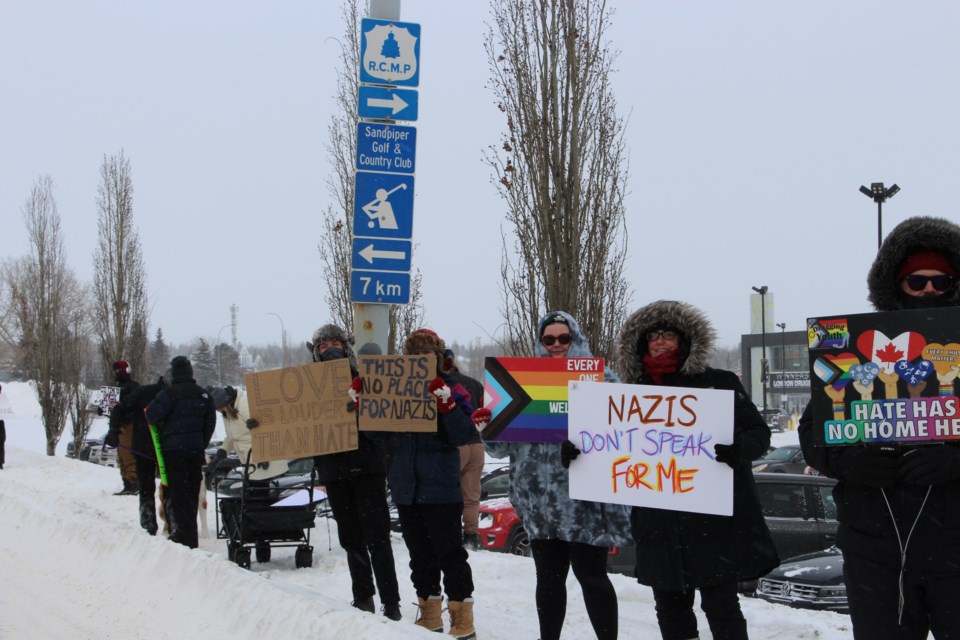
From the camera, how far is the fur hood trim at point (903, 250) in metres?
3.88

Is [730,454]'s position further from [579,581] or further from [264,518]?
[264,518]

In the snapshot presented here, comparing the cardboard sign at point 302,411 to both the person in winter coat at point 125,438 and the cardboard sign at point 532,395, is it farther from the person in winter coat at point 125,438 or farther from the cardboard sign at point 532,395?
the person in winter coat at point 125,438

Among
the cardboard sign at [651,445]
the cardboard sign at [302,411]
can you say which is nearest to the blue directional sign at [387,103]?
the cardboard sign at [302,411]

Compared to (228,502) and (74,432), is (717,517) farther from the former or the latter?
(74,432)

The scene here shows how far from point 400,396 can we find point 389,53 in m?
2.92

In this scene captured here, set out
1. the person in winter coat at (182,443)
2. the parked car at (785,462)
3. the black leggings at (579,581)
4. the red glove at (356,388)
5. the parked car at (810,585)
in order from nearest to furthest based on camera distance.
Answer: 1. the black leggings at (579,581)
2. the red glove at (356,388)
3. the parked car at (810,585)
4. the person in winter coat at (182,443)
5. the parked car at (785,462)

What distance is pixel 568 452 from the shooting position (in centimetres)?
510

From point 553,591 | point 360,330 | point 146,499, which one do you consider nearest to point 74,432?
point 146,499

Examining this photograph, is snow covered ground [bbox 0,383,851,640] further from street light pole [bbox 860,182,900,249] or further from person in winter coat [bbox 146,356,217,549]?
street light pole [bbox 860,182,900,249]

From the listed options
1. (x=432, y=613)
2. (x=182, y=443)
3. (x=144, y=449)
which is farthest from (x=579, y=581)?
(x=144, y=449)

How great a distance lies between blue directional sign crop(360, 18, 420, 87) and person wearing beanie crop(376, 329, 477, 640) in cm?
264

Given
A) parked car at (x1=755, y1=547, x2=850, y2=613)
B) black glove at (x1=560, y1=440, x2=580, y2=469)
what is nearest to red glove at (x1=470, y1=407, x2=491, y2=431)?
black glove at (x1=560, y1=440, x2=580, y2=469)

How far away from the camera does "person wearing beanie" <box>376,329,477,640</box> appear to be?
624 centimetres

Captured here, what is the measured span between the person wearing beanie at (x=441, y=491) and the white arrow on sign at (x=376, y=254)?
154 cm
